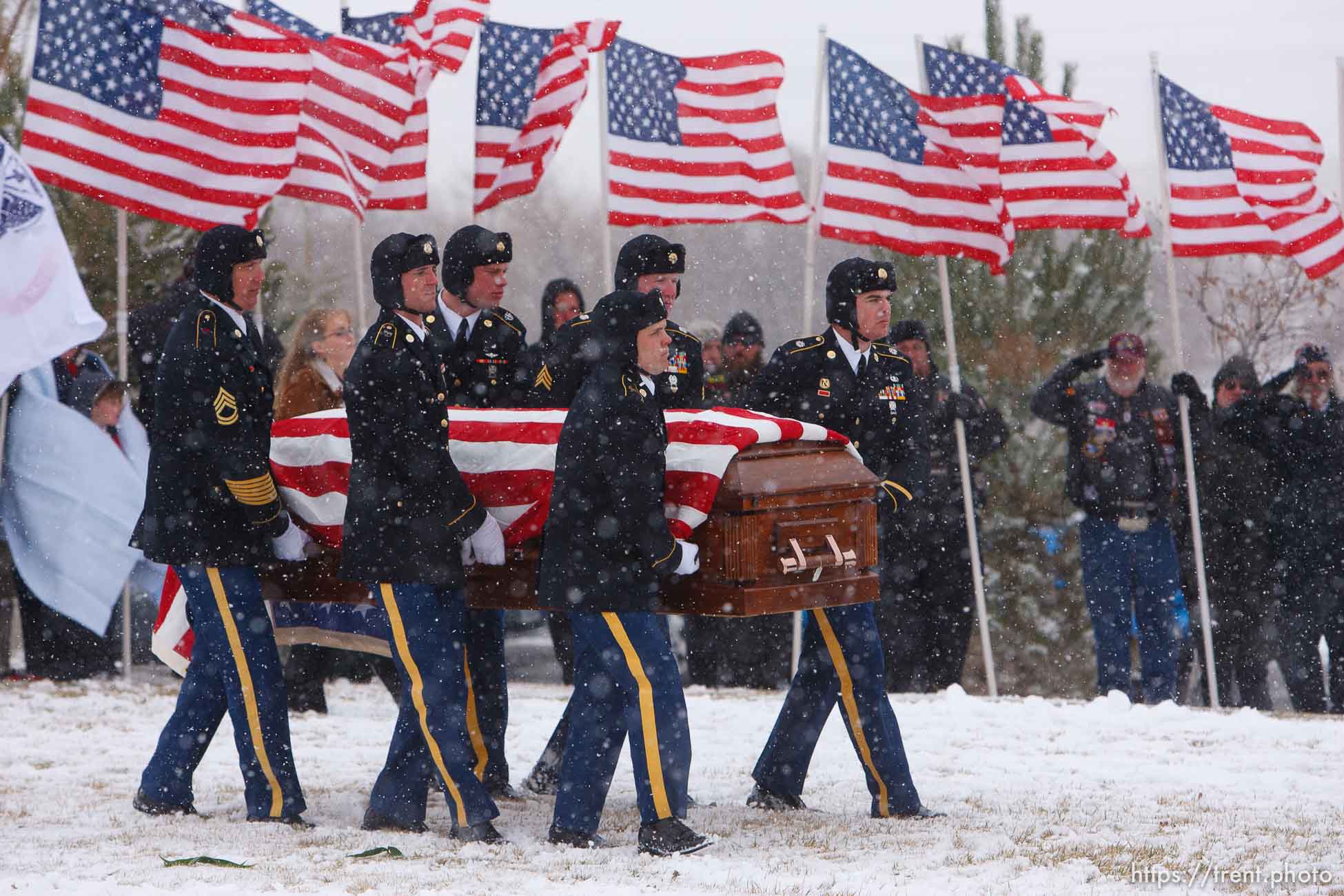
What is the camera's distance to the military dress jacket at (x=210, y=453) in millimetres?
5062

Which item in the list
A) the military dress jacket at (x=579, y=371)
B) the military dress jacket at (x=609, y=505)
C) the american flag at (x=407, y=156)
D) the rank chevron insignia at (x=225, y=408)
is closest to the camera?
the military dress jacket at (x=609, y=505)

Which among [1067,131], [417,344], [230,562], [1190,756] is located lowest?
[1190,756]

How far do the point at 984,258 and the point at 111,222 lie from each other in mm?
6863

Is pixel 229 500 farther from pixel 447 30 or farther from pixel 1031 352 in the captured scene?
pixel 1031 352

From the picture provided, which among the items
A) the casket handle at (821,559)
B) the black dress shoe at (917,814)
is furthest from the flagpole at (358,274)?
the black dress shoe at (917,814)

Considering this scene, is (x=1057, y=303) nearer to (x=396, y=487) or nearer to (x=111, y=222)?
(x=111, y=222)

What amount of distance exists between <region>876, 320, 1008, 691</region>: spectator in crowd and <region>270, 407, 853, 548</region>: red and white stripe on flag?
3.21m

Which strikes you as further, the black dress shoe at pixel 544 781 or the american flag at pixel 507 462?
the black dress shoe at pixel 544 781

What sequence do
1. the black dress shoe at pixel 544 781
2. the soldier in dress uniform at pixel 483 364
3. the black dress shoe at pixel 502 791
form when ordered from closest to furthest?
1. the soldier in dress uniform at pixel 483 364
2. the black dress shoe at pixel 502 791
3. the black dress shoe at pixel 544 781

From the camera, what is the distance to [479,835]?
195 inches

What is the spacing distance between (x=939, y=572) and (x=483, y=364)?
11.3 feet

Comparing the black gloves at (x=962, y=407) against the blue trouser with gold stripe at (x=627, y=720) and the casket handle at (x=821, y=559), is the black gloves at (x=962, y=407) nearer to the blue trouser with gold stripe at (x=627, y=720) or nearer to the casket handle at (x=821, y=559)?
the casket handle at (x=821, y=559)

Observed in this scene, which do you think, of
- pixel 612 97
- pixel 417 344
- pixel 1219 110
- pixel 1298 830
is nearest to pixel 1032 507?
pixel 1219 110

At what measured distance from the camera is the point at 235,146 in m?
8.23
